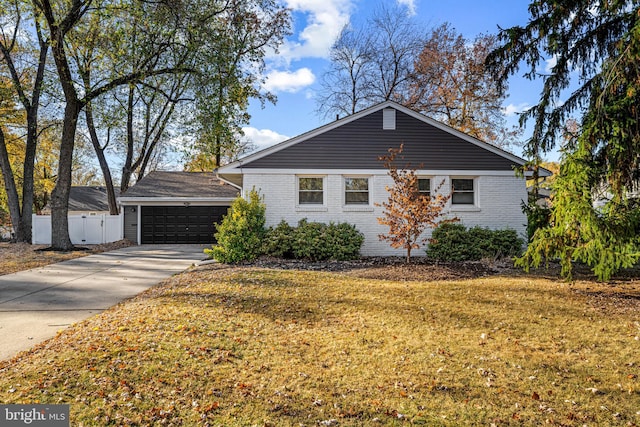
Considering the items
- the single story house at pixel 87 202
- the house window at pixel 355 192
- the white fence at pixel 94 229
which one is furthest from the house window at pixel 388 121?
the single story house at pixel 87 202

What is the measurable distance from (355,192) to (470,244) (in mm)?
4124

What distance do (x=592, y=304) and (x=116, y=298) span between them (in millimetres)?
8587

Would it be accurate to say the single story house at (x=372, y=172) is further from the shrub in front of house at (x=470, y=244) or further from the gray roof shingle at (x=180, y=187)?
the gray roof shingle at (x=180, y=187)

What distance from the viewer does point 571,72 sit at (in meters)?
9.79

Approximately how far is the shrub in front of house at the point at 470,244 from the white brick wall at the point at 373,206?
0.73 meters

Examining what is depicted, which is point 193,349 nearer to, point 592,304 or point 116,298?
point 116,298

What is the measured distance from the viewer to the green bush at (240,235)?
38.0ft

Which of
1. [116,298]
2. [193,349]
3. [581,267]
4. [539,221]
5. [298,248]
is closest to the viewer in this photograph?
[193,349]

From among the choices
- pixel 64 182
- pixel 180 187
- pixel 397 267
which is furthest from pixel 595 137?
pixel 180 187

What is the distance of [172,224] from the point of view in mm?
20406

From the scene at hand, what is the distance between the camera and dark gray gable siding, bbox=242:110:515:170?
1361 centimetres

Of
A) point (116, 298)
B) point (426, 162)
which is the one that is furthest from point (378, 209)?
point (116, 298)

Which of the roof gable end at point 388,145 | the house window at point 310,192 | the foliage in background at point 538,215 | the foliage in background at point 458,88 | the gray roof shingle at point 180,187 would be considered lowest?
the foliage in background at point 538,215

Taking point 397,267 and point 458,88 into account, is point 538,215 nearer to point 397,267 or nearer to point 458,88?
point 397,267
